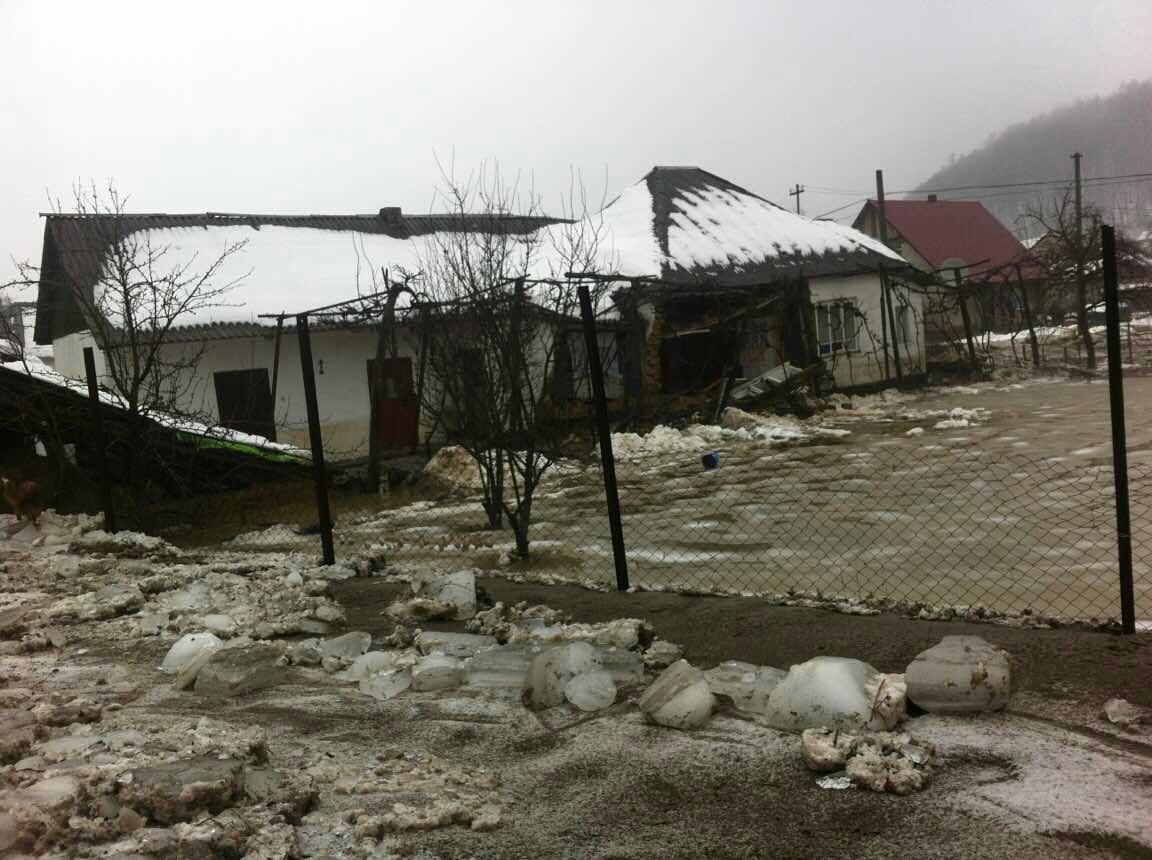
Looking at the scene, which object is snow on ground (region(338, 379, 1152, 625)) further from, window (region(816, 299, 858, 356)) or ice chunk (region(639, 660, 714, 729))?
window (region(816, 299, 858, 356))

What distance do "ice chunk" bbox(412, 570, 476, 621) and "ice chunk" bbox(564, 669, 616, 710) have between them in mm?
1449

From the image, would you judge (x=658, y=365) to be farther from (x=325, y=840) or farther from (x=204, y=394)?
(x=325, y=840)

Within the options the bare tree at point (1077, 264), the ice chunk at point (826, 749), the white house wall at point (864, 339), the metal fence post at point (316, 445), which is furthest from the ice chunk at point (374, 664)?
the bare tree at point (1077, 264)

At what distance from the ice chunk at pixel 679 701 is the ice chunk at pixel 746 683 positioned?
0.33ft

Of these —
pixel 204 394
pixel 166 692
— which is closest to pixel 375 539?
pixel 166 692

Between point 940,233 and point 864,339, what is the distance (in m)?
28.1

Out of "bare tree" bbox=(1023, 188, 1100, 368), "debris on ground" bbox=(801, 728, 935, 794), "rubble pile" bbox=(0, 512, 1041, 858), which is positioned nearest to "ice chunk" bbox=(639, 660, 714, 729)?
"rubble pile" bbox=(0, 512, 1041, 858)

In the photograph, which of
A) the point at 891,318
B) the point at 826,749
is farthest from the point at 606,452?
the point at 891,318

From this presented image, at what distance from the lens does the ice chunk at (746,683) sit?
354cm

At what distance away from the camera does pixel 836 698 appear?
329 cm

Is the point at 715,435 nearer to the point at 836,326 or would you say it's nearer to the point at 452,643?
the point at 836,326

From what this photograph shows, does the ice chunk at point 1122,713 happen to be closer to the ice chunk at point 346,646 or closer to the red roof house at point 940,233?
the ice chunk at point 346,646

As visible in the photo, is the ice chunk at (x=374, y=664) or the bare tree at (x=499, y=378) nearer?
the ice chunk at (x=374, y=664)

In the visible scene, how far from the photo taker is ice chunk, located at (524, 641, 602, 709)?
150 inches
